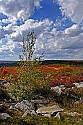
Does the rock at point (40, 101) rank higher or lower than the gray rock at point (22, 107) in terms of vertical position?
lower

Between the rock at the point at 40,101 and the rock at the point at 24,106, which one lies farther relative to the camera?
the rock at the point at 40,101

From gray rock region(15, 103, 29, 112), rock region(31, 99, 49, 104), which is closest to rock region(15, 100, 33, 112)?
gray rock region(15, 103, 29, 112)

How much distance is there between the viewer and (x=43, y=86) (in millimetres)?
25109

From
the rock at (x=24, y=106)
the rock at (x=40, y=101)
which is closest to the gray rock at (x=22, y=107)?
the rock at (x=24, y=106)

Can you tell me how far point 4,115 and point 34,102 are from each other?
16.7 ft

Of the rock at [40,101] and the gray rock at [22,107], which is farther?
the rock at [40,101]

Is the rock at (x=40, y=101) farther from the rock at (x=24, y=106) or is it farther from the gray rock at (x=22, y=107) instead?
the gray rock at (x=22, y=107)

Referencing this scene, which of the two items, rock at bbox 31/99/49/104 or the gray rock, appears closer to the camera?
the gray rock

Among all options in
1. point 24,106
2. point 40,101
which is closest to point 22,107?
point 24,106

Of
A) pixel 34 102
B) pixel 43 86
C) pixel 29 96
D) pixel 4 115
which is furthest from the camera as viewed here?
pixel 43 86

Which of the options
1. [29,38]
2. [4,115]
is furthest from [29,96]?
[4,115]

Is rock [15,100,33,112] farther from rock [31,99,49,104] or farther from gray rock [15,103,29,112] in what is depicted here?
rock [31,99,49,104]

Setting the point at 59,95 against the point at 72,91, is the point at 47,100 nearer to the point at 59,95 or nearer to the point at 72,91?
the point at 59,95

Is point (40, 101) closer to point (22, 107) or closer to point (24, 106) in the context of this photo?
point (24, 106)
